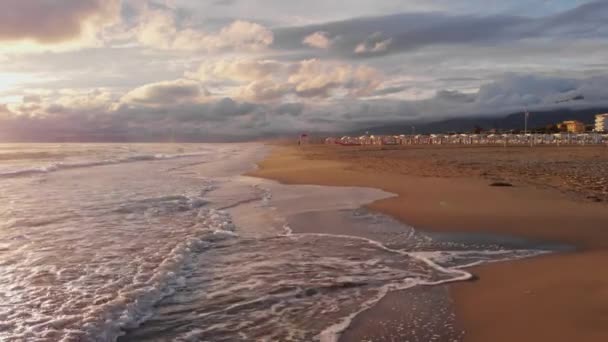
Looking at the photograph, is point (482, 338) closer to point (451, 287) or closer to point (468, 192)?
point (451, 287)

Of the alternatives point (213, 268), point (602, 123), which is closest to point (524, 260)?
point (213, 268)

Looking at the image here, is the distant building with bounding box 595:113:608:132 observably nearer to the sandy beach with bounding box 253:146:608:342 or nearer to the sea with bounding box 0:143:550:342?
the sandy beach with bounding box 253:146:608:342

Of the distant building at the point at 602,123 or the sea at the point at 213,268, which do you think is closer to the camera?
the sea at the point at 213,268

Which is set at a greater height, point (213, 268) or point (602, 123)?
point (602, 123)

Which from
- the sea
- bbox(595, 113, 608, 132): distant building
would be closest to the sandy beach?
the sea

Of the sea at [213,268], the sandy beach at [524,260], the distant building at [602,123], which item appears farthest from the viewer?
the distant building at [602,123]

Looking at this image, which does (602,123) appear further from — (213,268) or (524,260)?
(213,268)

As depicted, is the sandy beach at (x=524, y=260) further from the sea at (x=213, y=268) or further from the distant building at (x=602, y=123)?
the distant building at (x=602, y=123)

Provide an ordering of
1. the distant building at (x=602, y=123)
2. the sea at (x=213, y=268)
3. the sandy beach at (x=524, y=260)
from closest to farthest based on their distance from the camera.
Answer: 1. the sandy beach at (x=524, y=260)
2. the sea at (x=213, y=268)
3. the distant building at (x=602, y=123)

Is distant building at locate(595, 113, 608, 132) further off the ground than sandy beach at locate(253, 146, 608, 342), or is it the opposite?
distant building at locate(595, 113, 608, 132)

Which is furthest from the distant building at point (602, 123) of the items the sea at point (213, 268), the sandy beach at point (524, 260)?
the sea at point (213, 268)
